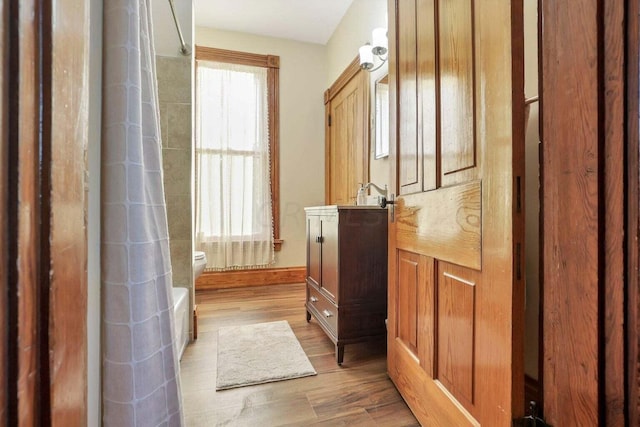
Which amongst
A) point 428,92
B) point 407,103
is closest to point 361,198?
point 407,103

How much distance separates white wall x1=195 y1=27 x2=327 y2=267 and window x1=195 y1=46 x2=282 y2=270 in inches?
4.2

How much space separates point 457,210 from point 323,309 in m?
1.20

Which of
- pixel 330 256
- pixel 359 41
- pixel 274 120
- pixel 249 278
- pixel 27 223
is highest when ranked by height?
pixel 359 41

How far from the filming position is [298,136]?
11.5ft

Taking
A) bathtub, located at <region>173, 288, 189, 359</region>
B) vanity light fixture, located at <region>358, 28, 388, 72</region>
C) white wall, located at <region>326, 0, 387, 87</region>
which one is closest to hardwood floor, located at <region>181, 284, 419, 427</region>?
bathtub, located at <region>173, 288, 189, 359</region>

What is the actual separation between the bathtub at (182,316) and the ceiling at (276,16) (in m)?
2.58

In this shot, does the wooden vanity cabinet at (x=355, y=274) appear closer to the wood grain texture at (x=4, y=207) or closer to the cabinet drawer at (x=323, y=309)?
the cabinet drawer at (x=323, y=309)

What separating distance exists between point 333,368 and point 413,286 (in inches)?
28.0

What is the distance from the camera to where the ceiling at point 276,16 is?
9.28 feet

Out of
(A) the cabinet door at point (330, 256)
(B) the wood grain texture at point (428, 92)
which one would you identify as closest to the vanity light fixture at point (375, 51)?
(B) the wood grain texture at point (428, 92)

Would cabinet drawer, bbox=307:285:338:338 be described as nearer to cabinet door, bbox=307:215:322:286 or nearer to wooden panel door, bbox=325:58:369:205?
cabinet door, bbox=307:215:322:286

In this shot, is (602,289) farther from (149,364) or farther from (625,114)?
(149,364)

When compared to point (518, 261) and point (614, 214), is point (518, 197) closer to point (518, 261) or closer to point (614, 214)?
point (518, 261)

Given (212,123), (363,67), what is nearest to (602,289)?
(363,67)
